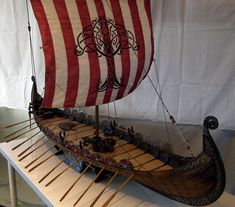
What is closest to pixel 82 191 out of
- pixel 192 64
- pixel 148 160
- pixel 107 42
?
pixel 148 160

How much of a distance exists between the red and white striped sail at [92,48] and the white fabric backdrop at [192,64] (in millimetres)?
131

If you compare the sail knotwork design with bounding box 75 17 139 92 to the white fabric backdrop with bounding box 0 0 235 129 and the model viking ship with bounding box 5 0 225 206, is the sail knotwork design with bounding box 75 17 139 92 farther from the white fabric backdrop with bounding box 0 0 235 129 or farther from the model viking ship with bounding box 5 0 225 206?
the white fabric backdrop with bounding box 0 0 235 129

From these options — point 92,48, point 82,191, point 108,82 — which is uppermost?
point 92,48

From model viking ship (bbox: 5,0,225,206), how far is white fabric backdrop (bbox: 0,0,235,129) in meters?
0.13

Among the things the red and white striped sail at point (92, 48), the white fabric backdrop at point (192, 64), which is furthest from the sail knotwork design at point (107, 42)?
the white fabric backdrop at point (192, 64)

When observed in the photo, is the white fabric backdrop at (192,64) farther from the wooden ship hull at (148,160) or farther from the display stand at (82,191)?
the display stand at (82,191)

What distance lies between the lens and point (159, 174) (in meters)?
0.75

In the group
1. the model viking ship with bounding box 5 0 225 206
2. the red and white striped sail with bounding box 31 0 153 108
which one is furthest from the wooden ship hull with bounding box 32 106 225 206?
the red and white striped sail with bounding box 31 0 153 108

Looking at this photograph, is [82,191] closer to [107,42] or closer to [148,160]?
[148,160]

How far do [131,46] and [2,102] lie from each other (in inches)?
32.6

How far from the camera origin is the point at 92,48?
893 mm

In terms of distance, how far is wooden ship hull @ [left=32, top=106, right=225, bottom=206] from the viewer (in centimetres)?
67

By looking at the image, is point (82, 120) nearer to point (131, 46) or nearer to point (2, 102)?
point (131, 46)

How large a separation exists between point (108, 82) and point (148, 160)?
0.28 metres
